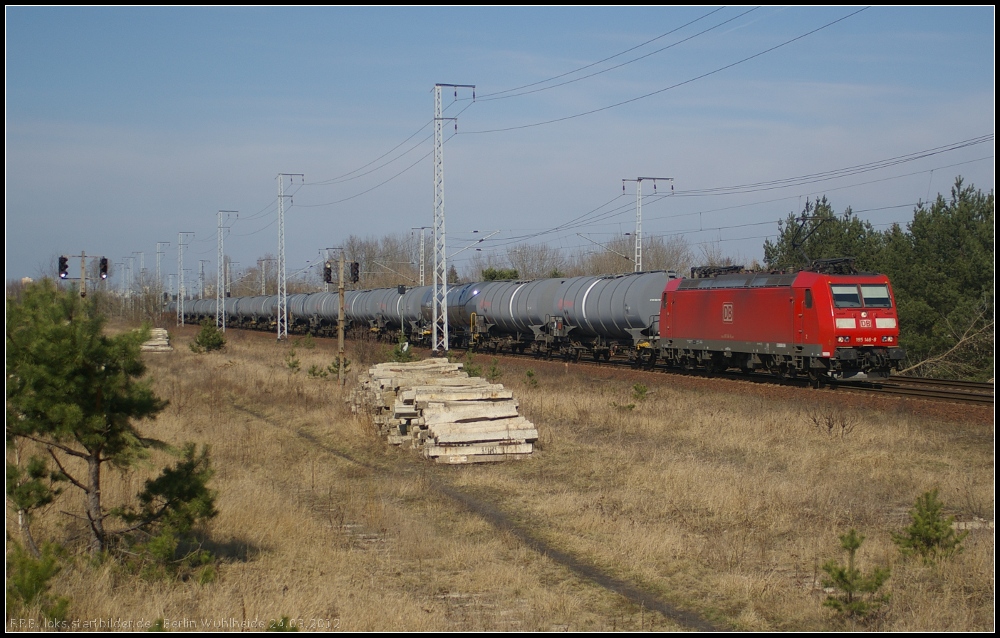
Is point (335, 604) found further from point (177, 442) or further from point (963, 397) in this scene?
point (963, 397)

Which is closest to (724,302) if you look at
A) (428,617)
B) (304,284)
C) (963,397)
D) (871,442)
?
(963,397)

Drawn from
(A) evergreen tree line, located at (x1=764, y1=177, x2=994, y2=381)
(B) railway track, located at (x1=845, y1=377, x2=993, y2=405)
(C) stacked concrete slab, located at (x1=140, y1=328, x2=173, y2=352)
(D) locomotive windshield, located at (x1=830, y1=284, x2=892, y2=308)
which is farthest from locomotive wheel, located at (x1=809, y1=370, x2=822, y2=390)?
(C) stacked concrete slab, located at (x1=140, y1=328, x2=173, y2=352)

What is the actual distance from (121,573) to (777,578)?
6.10 metres

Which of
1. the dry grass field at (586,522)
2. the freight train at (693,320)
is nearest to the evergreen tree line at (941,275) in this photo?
the freight train at (693,320)

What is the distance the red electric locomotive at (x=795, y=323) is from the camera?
21.2 meters

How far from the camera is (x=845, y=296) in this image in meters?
21.4

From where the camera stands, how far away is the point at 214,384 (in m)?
27.2

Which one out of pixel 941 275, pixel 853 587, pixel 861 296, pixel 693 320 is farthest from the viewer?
pixel 941 275

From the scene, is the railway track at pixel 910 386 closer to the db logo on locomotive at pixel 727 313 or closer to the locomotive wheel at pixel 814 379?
the locomotive wheel at pixel 814 379

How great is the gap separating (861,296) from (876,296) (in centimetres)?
53

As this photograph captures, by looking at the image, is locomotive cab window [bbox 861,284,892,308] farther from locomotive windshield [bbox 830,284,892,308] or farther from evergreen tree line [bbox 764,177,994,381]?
evergreen tree line [bbox 764,177,994,381]

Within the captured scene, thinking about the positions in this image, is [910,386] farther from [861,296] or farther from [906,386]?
[861,296]

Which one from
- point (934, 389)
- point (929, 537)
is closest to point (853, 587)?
point (929, 537)

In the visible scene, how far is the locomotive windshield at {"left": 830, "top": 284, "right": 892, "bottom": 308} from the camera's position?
21344mm
